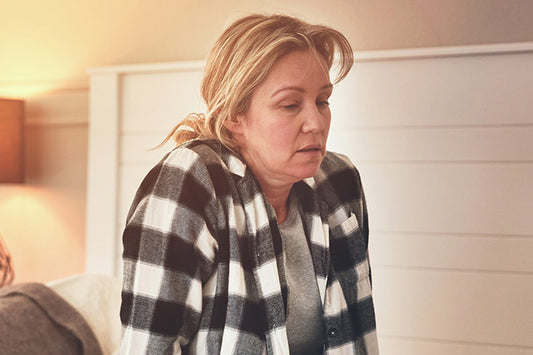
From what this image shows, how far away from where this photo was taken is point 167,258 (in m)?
Result: 0.82

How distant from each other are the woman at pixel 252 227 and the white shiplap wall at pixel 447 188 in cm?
43

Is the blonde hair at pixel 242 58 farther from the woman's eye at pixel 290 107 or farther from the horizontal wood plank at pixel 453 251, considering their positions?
the horizontal wood plank at pixel 453 251

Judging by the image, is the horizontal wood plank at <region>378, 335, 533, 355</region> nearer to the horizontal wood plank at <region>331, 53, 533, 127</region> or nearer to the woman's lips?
the horizontal wood plank at <region>331, 53, 533, 127</region>

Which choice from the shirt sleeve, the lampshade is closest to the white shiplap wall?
the shirt sleeve

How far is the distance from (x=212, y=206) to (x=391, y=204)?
0.75 m

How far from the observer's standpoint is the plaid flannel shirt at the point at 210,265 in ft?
2.67

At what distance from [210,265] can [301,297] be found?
21 centimetres

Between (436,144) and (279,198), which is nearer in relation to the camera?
(279,198)

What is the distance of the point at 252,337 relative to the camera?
2.92 ft

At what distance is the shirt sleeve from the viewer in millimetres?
807

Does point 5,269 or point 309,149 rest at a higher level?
point 309,149

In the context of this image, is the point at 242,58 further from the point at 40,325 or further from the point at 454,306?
the point at 454,306

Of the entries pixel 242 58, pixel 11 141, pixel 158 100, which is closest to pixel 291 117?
pixel 242 58

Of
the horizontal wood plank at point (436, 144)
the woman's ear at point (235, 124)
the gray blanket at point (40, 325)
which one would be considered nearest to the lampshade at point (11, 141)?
the gray blanket at point (40, 325)
